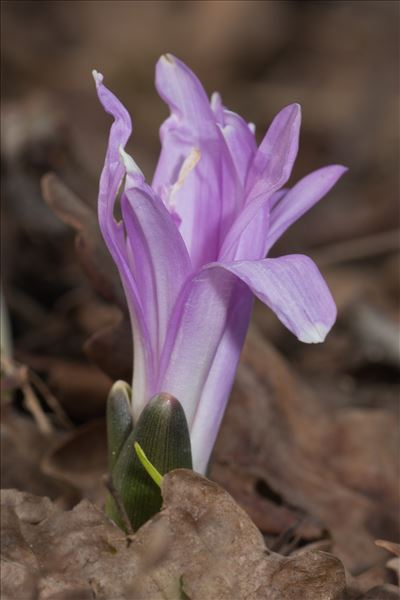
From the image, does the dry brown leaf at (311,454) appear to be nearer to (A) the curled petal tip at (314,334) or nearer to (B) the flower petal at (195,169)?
(B) the flower petal at (195,169)

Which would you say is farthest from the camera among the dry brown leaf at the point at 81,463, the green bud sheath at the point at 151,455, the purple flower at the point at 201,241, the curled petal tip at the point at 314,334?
the dry brown leaf at the point at 81,463

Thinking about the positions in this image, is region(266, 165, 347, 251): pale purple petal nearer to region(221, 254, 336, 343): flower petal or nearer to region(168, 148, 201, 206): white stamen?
region(168, 148, 201, 206): white stamen

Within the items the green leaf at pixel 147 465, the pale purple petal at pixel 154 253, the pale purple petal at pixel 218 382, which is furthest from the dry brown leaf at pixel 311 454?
the pale purple petal at pixel 154 253

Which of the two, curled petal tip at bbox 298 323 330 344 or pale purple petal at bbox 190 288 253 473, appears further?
pale purple petal at bbox 190 288 253 473

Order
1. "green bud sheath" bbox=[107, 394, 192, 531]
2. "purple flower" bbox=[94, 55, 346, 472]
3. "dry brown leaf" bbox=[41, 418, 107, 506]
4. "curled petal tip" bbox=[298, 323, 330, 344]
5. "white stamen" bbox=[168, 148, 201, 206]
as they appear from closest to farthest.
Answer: "curled petal tip" bbox=[298, 323, 330, 344], "purple flower" bbox=[94, 55, 346, 472], "green bud sheath" bbox=[107, 394, 192, 531], "white stamen" bbox=[168, 148, 201, 206], "dry brown leaf" bbox=[41, 418, 107, 506]

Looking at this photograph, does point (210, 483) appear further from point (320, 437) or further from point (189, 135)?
point (320, 437)

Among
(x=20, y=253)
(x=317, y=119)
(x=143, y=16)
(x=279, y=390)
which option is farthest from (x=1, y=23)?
(x=279, y=390)

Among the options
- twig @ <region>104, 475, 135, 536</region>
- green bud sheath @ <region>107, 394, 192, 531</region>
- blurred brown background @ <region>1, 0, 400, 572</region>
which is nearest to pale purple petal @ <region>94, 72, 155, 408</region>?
green bud sheath @ <region>107, 394, 192, 531</region>
